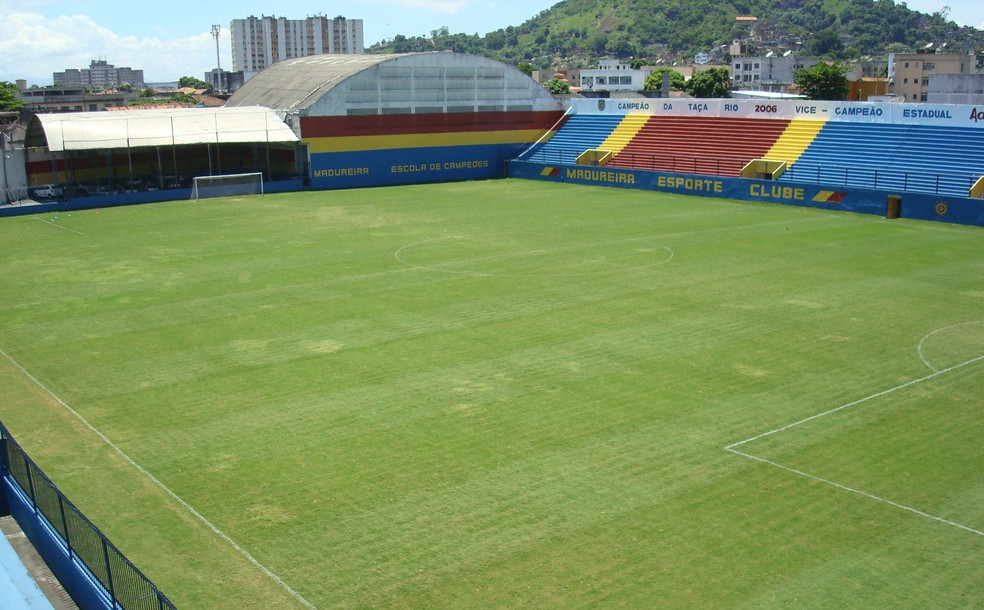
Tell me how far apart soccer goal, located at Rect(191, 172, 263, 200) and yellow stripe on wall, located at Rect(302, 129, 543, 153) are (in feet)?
12.3

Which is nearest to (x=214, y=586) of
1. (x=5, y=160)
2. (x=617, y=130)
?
(x=5, y=160)

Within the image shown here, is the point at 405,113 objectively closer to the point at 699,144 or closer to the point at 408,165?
the point at 408,165

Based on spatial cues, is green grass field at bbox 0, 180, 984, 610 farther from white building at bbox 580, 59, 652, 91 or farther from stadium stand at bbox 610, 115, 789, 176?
white building at bbox 580, 59, 652, 91

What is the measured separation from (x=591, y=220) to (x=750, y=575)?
90.7ft

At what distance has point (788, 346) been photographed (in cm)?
2003

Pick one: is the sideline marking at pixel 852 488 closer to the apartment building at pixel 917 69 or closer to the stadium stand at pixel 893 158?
the stadium stand at pixel 893 158

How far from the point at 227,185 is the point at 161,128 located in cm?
424

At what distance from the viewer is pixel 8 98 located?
11288 centimetres

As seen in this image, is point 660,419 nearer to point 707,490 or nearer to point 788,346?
point 707,490

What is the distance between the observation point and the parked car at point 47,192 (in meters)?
43.3

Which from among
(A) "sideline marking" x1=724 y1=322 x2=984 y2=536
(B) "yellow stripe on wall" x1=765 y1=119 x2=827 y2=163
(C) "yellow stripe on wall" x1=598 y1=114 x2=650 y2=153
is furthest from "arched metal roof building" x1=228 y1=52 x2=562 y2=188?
(A) "sideline marking" x1=724 y1=322 x2=984 y2=536

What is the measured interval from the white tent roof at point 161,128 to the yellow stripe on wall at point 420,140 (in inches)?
85.4

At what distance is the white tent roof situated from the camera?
43.9 m

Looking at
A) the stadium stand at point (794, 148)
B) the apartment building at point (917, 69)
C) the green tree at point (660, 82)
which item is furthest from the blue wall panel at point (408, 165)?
the apartment building at point (917, 69)
